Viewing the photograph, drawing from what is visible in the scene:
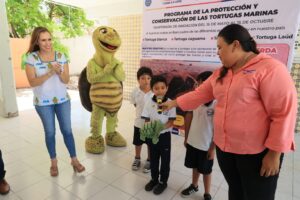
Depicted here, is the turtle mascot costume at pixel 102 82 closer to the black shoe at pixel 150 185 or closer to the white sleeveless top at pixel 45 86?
the white sleeveless top at pixel 45 86

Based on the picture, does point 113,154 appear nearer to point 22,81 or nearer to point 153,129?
point 153,129

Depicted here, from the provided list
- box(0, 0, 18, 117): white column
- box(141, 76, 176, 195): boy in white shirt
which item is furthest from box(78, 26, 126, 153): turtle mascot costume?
box(0, 0, 18, 117): white column

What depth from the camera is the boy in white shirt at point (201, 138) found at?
5.21ft

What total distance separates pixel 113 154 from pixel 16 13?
532 centimetres

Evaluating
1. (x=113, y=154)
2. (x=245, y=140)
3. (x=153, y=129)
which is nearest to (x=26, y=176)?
(x=113, y=154)

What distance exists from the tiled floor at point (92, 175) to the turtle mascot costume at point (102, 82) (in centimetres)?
31

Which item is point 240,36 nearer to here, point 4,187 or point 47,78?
point 47,78

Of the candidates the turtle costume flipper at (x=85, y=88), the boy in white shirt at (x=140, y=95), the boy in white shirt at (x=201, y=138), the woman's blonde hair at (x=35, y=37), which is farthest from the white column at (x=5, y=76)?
the boy in white shirt at (x=201, y=138)

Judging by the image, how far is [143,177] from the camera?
207 cm

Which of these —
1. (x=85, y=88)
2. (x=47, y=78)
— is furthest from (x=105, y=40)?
(x=47, y=78)

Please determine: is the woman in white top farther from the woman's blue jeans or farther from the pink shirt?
the pink shirt

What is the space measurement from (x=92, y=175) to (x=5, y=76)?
2599 mm

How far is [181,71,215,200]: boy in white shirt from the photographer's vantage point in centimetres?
159

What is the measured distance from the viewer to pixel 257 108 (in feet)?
3.20
